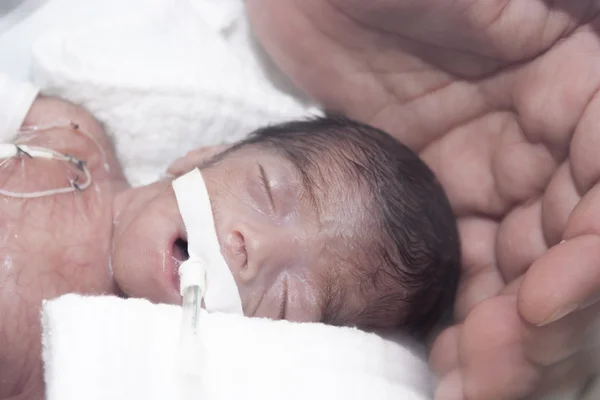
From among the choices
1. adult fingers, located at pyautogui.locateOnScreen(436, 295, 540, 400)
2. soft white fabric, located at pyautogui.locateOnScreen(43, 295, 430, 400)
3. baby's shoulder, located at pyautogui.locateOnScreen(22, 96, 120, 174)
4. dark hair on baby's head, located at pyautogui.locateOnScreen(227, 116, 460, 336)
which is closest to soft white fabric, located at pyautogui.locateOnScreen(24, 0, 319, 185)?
baby's shoulder, located at pyautogui.locateOnScreen(22, 96, 120, 174)

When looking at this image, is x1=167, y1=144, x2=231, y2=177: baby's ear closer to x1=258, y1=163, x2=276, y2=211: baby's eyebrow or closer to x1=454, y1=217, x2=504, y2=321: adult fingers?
x1=258, y1=163, x2=276, y2=211: baby's eyebrow

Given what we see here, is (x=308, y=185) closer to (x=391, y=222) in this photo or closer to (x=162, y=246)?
(x=391, y=222)

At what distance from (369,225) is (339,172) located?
0.10 m

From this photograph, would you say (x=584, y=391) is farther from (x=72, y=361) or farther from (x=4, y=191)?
(x=4, y=191)

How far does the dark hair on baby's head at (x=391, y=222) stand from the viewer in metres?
0.96

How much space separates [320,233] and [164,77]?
541 mm

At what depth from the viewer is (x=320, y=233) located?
0.94 meters

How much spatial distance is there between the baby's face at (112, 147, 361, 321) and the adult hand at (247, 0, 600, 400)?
0.23m

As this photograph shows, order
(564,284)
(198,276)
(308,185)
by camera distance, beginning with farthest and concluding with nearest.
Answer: (308,185) < (198,276) < (564,284)

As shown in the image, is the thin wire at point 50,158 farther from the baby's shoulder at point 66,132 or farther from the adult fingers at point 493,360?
the adult fingers at point 493,360

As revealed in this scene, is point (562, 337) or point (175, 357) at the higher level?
point (562, 337)

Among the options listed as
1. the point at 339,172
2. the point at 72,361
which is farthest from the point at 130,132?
the point at 72,361

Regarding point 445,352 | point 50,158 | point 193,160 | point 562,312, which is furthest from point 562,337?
point 50,158

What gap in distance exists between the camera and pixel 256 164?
3.27 feet
